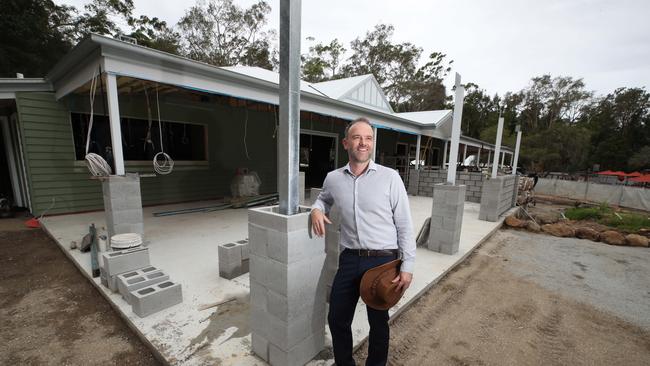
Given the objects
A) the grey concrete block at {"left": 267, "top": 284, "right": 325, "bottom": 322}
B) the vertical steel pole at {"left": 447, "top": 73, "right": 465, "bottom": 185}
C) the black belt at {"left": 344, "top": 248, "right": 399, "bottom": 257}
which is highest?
the vertical steel pole at {"left": 447, "top": 73, "right": 465, "bottom": 185}

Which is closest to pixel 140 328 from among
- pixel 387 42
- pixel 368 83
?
pixel 368 83

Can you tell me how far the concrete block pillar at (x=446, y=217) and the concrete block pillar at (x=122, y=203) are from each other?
4412 mm

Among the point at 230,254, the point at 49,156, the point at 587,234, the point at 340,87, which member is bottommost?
the point at 587,234

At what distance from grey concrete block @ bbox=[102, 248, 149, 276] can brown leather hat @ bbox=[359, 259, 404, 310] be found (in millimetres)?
2642

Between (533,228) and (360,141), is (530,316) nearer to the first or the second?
(360,141)

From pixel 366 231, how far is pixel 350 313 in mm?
543

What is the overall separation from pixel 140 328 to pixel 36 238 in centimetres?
435

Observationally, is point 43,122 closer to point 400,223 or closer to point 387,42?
point 400,223

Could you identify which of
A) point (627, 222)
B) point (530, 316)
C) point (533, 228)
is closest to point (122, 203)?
point (530, 316)

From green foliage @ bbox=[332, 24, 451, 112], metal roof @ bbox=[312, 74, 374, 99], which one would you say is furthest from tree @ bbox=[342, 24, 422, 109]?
metal roof @ bbox=[312, 74, 374, 99]

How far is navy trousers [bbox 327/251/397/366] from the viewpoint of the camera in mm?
1563

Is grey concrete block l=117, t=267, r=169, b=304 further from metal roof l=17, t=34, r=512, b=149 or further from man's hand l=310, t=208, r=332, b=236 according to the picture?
metal roof l=17, t=34, r=512, b=149

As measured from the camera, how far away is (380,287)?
1446 mm

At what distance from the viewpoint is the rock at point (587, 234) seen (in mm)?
5727
